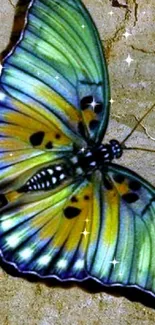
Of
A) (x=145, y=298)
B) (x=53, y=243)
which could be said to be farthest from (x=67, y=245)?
(x=145, y=298)

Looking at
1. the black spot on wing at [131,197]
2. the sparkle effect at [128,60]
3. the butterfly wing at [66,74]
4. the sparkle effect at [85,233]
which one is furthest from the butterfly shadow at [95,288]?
the sparkle effect at [128,60]

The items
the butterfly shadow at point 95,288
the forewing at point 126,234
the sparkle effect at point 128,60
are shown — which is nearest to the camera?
the forewing at point 126,234

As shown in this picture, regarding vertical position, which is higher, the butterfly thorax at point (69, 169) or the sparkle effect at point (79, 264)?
the butterfly thorax at point (69, 169)

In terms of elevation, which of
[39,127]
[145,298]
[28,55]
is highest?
[28,55]

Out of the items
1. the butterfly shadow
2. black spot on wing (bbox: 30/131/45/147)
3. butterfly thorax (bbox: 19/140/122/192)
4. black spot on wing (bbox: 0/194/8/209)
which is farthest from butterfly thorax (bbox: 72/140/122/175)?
the butterfly shadow

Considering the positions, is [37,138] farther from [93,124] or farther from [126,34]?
[126,34]

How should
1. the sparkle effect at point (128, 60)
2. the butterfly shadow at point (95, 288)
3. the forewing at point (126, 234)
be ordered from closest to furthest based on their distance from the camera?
the forewing at point (126, 234) < the butterfly shadow at point (95, 288) < the sparkle effect at point (128, 60)

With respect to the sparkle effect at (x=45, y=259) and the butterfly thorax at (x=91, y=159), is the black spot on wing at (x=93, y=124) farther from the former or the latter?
the sparkle effect at (x=45, y=259)

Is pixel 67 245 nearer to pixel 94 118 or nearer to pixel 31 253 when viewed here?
pixel 31 253
